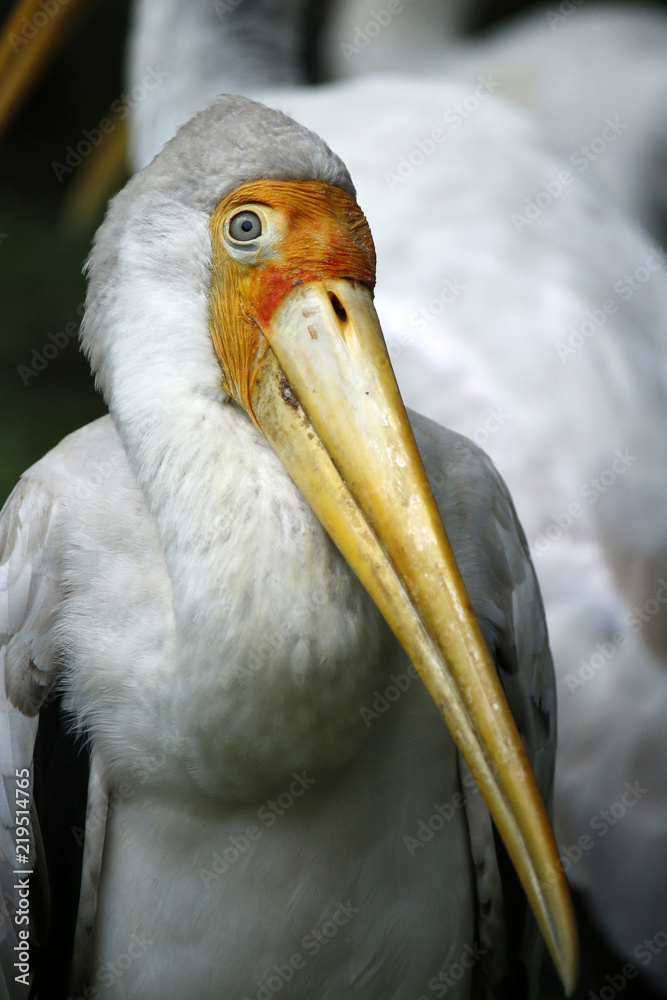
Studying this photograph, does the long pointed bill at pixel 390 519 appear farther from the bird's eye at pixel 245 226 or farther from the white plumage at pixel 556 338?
the white plumage at pixel 556 338

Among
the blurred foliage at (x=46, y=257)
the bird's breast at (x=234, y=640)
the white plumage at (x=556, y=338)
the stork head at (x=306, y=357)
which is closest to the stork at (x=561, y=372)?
the white plumage at (x=556, y=338)

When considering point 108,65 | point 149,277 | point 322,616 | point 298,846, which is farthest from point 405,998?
point 108,65

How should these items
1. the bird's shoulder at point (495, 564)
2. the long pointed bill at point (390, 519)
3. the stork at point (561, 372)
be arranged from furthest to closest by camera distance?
the stork at point (561, 372), the bird's shoulder at point (495, 564), the long pointed bill at point (390, 519)

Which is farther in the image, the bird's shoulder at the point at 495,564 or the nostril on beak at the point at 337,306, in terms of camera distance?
the bird's shoulder at the point at 495,564

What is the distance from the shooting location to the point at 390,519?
1.27 metres

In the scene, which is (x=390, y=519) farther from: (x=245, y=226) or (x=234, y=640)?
(x=245, y=226)

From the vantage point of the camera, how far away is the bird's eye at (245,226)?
1394 millimetres

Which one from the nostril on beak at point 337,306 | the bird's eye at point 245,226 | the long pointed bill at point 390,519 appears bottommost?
the long pointed bill at point 390,519

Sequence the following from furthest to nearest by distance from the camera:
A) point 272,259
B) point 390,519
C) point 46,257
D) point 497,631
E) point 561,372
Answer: point 46,257 < point 561,372 < point 497,631 < point 272,259 < point 390,519

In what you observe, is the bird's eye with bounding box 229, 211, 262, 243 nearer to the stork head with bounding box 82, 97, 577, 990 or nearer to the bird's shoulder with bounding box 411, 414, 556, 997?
the stork head with bounding box 82, 97, 577, 990

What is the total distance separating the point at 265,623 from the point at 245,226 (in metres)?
0.50

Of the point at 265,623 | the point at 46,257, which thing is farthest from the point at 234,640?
the point at 46,257

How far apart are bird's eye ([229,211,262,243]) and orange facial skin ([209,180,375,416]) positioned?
10 millimetres

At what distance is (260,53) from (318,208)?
2313 mm
